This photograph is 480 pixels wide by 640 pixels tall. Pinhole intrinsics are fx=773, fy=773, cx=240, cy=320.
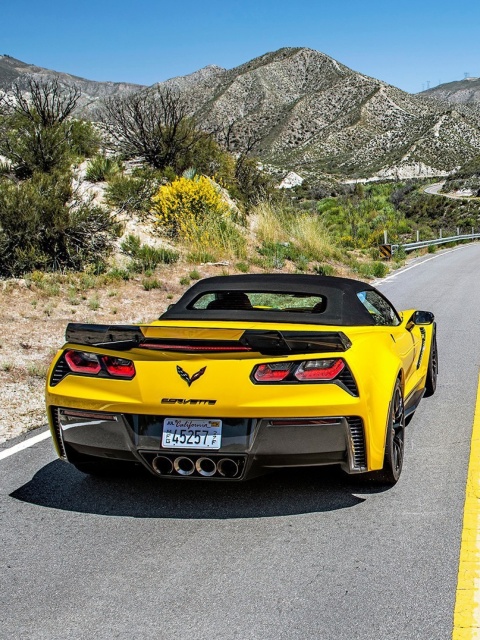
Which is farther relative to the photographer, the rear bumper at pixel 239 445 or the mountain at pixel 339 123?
the mountain at pixel 339 123

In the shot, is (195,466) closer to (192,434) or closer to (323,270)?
(192,434)

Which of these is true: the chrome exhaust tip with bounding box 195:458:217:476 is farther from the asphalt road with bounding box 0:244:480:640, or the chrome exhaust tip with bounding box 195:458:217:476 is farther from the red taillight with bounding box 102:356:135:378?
the red taillight with bounding box 102:356:135:378

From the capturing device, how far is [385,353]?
483 centimetres

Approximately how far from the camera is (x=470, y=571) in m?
3.54

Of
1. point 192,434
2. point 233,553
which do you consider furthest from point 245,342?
point 233,553

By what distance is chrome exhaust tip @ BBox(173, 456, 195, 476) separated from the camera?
4.24 meters

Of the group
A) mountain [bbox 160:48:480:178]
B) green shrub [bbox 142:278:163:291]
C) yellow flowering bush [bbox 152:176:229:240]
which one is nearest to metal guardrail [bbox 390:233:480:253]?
yellow flowering bush [bbox 152:176:229:240]

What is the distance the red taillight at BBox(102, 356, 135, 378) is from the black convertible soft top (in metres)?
1.20

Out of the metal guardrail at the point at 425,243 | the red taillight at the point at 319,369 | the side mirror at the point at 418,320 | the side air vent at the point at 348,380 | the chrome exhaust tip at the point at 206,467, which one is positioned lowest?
the metal guardrail at the point at 425,243

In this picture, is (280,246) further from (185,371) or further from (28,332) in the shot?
(185,371)

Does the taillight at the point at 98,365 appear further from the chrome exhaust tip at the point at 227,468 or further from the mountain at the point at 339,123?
the mountain at the point at 339,123

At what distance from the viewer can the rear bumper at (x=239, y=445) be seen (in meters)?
4.14

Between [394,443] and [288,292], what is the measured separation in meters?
1.44

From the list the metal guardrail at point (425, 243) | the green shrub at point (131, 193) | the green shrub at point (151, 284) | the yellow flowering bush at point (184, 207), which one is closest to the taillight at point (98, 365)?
the green shrub at point (151, 284)
